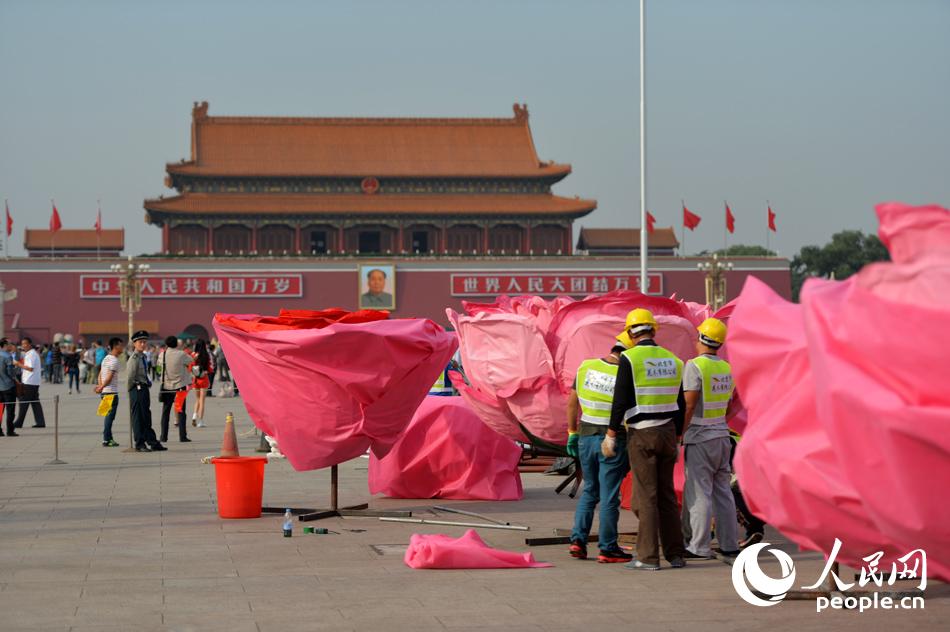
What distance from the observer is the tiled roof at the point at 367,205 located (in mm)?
52844

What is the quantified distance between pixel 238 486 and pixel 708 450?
3582 mm

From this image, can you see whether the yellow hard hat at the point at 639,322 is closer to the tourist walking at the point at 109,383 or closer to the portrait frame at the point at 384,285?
the tourist walking at the point at 109,383

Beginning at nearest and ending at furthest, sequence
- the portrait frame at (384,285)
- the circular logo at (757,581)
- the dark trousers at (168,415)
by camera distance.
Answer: the circular logo at (757,581) < the dark trousers at (168,415) < the portrait frame at (384,285)

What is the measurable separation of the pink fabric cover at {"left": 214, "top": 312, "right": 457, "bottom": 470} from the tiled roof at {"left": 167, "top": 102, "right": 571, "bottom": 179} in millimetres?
45165

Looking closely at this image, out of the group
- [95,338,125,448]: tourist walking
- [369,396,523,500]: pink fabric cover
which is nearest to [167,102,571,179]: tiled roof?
[95,338,125,448]: tourist walking

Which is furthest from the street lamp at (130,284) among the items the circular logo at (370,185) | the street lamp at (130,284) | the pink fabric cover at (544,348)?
the pink fabric cover at (544,348)

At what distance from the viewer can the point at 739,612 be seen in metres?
6.16

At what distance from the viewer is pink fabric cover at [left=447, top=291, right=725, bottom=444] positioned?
8.90 meters

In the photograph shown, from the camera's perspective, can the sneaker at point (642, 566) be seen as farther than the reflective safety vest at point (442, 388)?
No

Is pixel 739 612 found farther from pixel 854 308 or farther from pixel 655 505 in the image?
pixel 854 308

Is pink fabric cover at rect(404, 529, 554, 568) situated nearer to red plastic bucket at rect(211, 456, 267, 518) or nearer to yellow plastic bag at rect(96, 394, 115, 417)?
red plastic bucket at rect(211, 456, 267, 518)

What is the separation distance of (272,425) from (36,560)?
2.11m

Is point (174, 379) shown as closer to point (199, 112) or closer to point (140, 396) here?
point (140, 396)

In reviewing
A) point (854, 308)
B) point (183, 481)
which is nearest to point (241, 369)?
point (183, 481)
